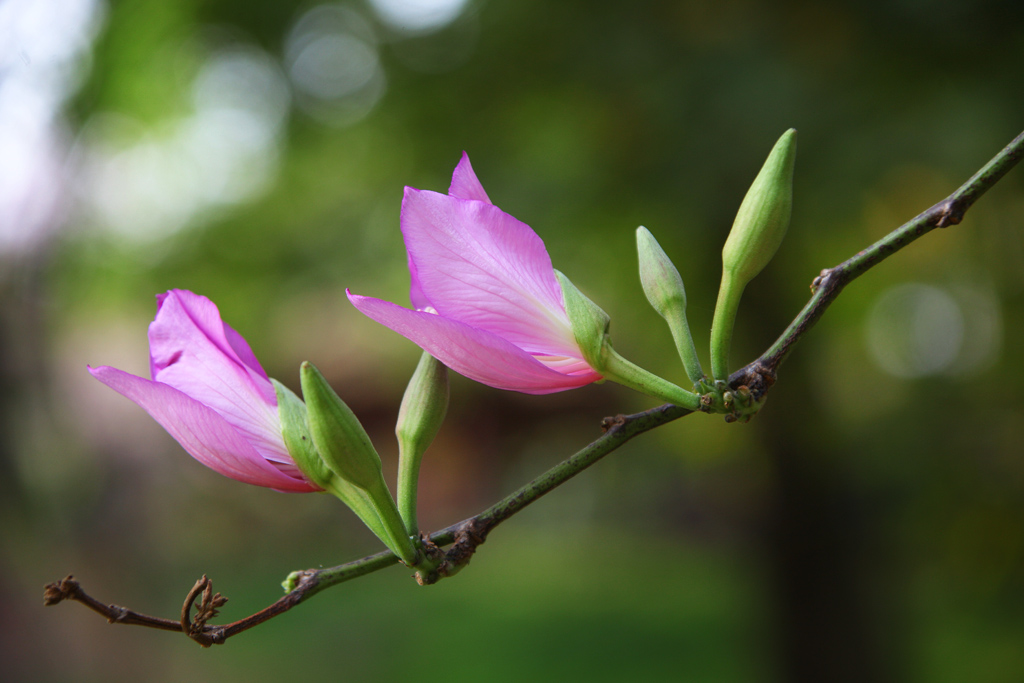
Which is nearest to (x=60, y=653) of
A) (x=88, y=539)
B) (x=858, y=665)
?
(x=88, y=539)

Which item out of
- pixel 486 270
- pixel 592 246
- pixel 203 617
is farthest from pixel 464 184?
pixel 592 246

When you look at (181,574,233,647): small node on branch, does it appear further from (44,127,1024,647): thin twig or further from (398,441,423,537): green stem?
(398,441,423,537): green stem

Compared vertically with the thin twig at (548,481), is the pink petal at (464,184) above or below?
above

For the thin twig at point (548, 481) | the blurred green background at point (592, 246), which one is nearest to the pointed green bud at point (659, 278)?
the thin twig at point (548, 481)

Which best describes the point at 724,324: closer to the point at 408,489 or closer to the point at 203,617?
the point at 408,489

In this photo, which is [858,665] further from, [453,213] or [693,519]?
[693,519]

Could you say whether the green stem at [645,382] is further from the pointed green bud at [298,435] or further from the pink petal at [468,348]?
the pointed green bud at [298,435]
